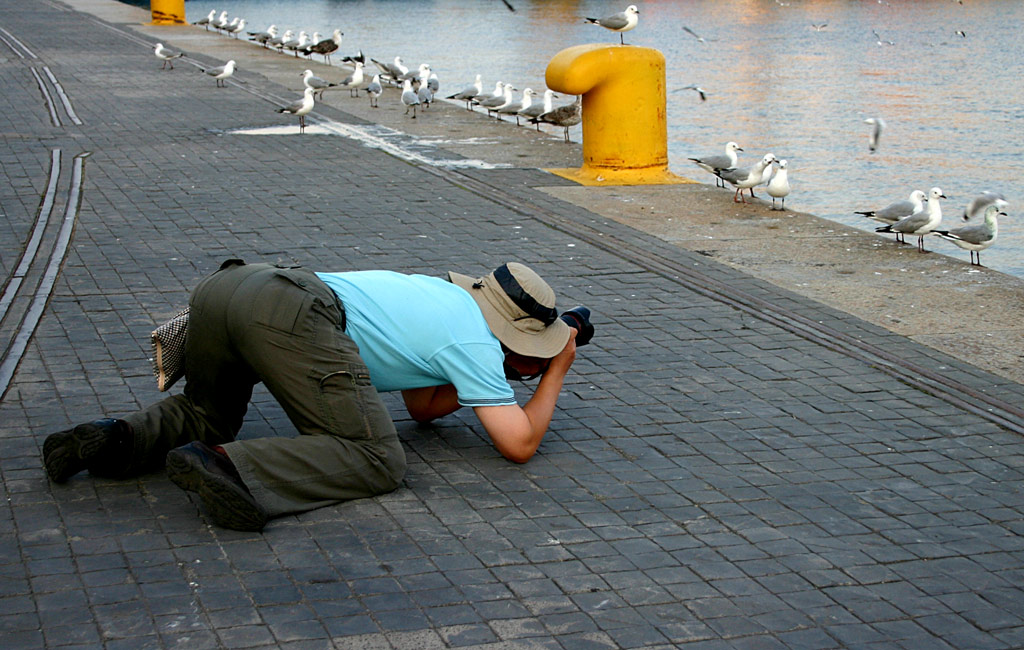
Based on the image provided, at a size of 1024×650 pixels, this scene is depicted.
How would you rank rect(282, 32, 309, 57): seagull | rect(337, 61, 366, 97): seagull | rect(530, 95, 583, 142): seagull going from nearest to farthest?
1. rect(530, 95, 583, 142): seagull
2. rect(337, 61, 366, 97): seagull
3. rect(282, 32, 309, 57): seagull

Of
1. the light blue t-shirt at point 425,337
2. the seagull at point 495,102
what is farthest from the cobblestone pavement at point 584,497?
the seagull at point 495,102

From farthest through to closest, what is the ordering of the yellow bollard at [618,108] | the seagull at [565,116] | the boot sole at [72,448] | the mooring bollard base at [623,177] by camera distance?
the seagull at [565,116] < the mooring bollard base at [623,177] < the yellow bollard at [618,108] < the boot sole at [72,448]

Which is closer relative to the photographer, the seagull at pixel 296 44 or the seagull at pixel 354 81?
the seagull at pixel 354 81

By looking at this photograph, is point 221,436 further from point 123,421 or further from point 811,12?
point 811,12

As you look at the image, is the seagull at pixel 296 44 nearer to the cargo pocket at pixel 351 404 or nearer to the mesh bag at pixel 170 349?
the mesh bag at pixel 170 349

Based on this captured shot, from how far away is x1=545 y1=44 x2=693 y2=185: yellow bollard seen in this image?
11.6m

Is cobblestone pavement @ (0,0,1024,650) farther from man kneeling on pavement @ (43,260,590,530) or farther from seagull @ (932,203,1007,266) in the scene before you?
seagull @ (932,203,1007,266)

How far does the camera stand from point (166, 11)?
1234 inches

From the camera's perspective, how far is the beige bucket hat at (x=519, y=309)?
485 centimetres

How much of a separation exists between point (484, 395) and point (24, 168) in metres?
8.32

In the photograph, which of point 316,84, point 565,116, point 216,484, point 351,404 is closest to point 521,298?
point 351,404

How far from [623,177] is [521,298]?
7.46m

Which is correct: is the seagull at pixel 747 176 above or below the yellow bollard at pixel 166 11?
below

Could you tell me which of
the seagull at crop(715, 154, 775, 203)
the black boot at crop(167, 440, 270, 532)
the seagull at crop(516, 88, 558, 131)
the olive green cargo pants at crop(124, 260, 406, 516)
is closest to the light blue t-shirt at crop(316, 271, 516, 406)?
the olive green cargo pants at crop(124, 260, 406, 516)
